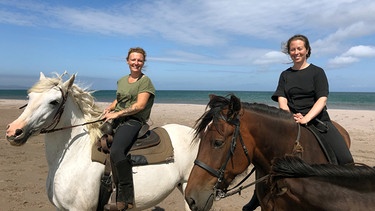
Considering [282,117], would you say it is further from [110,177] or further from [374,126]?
[374,126]

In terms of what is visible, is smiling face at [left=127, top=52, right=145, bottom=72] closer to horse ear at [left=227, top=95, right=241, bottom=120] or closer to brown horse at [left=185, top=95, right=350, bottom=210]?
brown horse at [left=185, top=95, right=350, bottom=210]

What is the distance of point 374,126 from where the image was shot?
1452cm

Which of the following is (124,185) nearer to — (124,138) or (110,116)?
(124,138)

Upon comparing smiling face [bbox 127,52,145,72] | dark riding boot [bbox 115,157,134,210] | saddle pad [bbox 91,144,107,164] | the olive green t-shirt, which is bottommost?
dark riding boot [bbox 115,157,134,210]

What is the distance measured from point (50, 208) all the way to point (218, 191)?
418 centimetres

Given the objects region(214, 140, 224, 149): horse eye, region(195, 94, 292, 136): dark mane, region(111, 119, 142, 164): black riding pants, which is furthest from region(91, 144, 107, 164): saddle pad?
region(214, 140, 224, 149): horse eye

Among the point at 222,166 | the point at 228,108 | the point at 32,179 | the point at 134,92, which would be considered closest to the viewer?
the point at 222,166

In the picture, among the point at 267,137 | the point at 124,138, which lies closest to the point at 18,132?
the point at 124,138

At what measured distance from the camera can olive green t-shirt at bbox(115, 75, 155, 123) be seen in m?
3.76

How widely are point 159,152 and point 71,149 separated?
104 cm

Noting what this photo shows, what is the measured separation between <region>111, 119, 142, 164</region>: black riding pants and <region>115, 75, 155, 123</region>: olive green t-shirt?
5.3 inches

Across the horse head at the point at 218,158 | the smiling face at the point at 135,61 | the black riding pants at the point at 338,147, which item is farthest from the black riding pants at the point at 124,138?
the black riding pants at the point at 338,147

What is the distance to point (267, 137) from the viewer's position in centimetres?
266

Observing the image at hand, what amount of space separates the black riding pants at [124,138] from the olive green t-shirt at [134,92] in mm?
136
